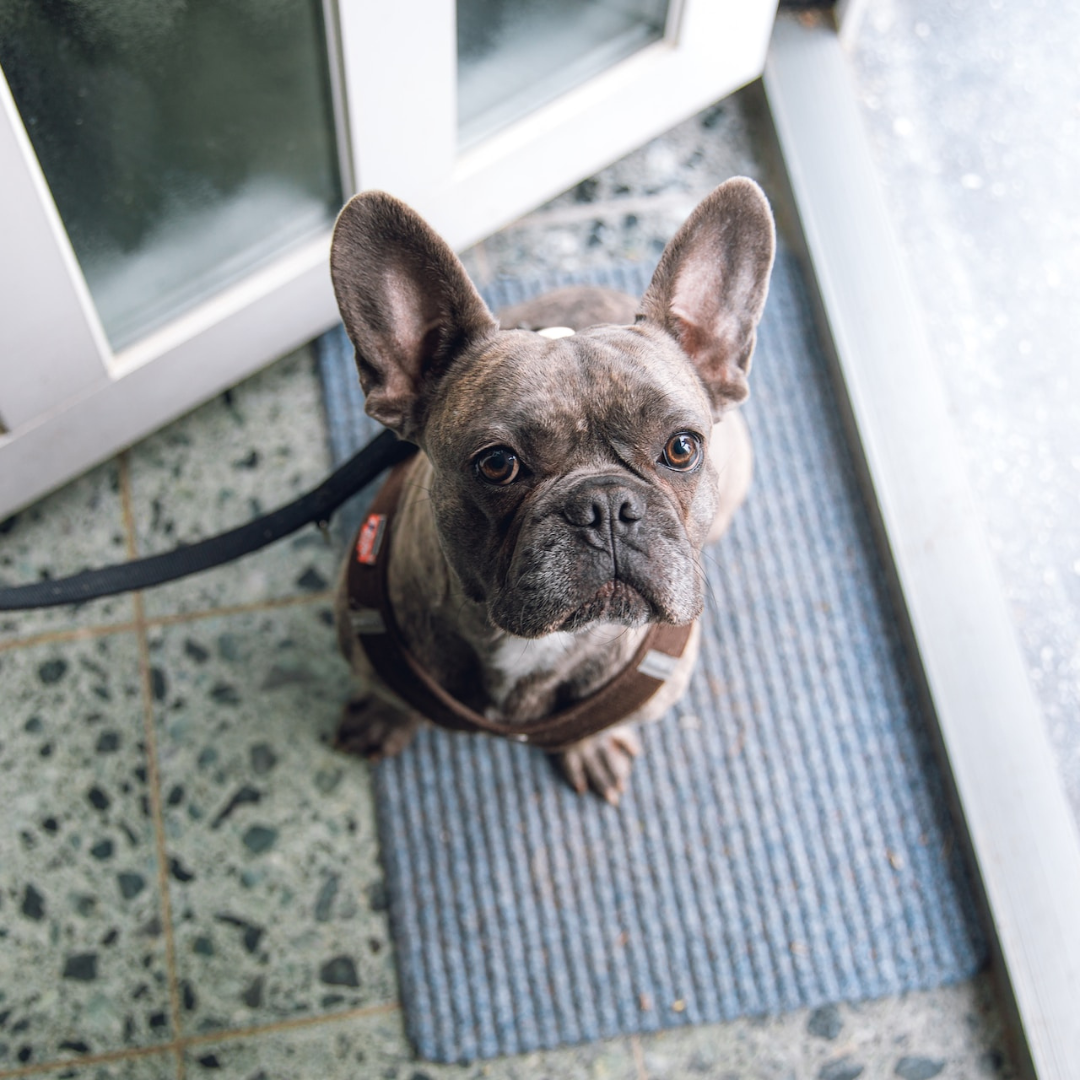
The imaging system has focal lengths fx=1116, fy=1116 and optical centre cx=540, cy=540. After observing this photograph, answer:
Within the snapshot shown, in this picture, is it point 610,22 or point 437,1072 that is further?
point 610,22

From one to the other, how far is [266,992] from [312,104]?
181cm

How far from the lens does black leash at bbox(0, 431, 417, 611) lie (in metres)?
1.87

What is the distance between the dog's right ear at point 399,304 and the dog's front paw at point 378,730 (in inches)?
33.2

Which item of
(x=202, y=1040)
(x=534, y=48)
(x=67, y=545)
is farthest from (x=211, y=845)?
(x=534, y=48)

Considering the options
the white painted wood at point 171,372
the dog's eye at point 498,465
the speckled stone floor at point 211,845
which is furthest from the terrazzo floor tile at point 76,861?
the dog's eye at point 498,465

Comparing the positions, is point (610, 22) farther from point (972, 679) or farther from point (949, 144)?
point (972, 679)

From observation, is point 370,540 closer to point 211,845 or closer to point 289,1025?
point 211,845

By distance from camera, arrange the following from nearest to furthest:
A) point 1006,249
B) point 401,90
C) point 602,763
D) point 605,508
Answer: point 605,508, point 401,90, point 602,763, point 1006,249

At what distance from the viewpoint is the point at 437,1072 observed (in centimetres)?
227

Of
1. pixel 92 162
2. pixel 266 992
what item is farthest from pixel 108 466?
pixel 266 992

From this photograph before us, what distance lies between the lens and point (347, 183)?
92.6 inches

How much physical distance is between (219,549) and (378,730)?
0.62m

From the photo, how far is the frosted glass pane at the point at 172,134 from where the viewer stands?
1.87m

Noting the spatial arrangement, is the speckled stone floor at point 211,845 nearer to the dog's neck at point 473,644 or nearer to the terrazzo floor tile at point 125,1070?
the terrazzo floor tile at point 125,1070
